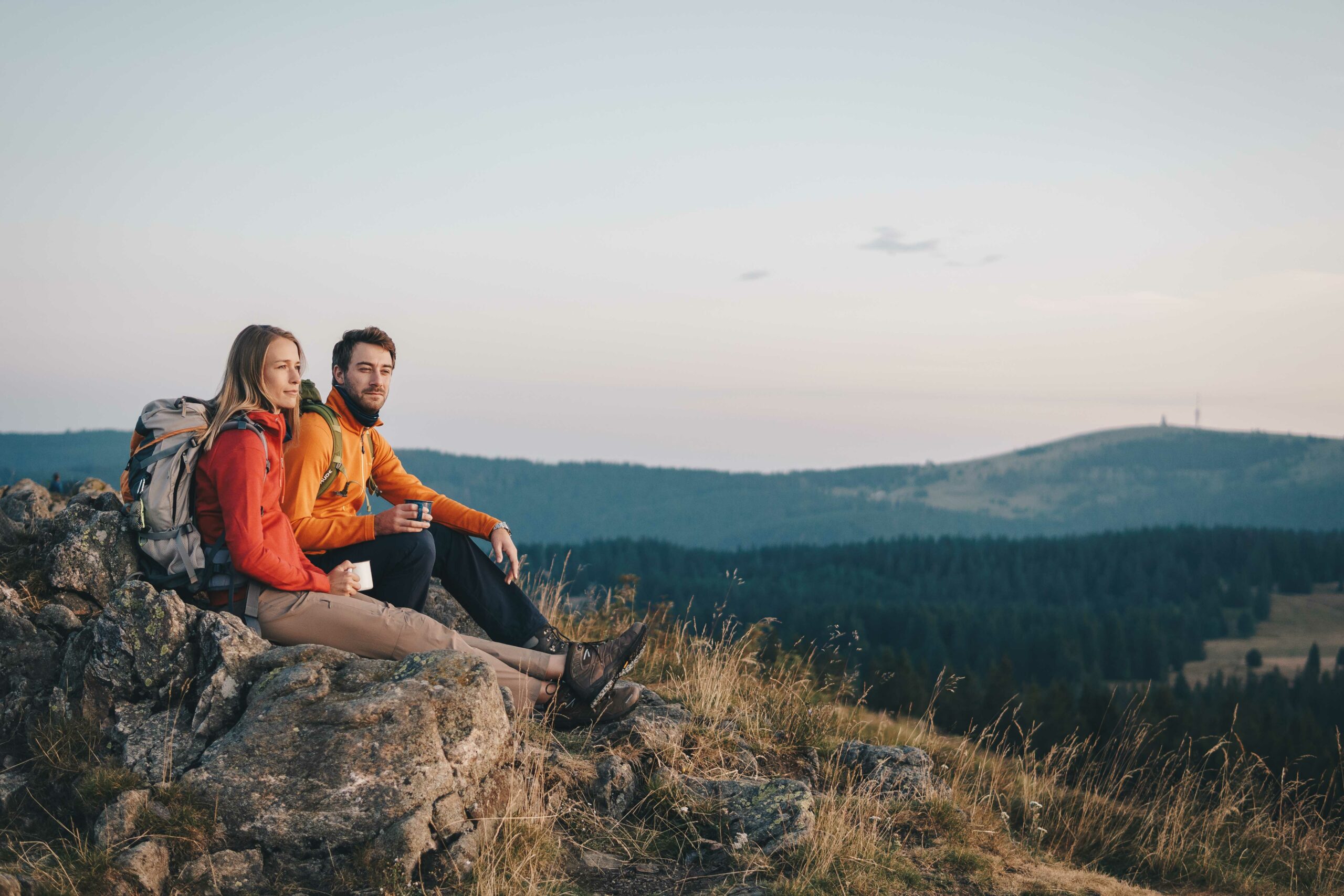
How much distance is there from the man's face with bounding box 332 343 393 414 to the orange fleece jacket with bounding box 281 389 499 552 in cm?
11

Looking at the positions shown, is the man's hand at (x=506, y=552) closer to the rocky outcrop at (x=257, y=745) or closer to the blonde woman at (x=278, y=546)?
the blonde woman at (x=278, y=546)

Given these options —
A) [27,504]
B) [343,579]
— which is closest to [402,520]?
[343,579]

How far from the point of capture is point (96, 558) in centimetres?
494

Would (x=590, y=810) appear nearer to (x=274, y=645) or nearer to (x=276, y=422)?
(x=274, y=645)

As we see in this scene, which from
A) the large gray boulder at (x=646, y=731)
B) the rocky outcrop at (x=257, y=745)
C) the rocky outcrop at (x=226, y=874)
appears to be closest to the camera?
the rocky outcrop at (x=226, y=874)

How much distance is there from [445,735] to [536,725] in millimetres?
1004

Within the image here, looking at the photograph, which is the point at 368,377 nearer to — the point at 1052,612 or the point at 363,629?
the point at 363,629

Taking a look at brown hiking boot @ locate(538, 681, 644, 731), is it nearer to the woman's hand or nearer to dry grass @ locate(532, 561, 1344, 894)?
dry grass @ locate(532, 561, 1344, 894)

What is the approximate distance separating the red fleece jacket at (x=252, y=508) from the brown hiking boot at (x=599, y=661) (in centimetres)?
155

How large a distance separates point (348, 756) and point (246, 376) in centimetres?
205

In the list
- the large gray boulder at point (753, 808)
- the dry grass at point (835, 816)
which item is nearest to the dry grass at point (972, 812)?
the dry grass at point (835, 816)

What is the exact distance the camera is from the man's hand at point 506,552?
5.81 m

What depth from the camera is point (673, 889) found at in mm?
4613

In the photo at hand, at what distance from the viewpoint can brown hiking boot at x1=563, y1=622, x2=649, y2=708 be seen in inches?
213
